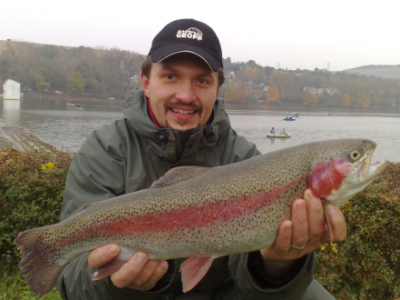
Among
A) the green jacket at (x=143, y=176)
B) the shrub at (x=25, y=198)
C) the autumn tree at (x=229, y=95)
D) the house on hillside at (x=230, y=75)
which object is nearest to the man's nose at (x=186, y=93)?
the green jacket at (x=143, y=176)

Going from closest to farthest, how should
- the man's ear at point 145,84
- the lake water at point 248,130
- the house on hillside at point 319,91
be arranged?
the man's ear at point 145,84, the lake water at point 248,130, the house on hillside at point 319,91

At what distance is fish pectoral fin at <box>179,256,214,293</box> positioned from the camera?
7.47 feet

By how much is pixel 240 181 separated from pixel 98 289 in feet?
4.65

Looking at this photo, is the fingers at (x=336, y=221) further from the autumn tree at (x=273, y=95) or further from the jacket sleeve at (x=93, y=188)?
the autumn tree at (x=273, y=95)

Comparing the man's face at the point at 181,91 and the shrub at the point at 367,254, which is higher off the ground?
the man's face at the point at 181,91

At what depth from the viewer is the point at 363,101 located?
110 m

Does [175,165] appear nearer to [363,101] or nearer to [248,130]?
[248,130]

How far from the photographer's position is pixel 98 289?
7.91 feet

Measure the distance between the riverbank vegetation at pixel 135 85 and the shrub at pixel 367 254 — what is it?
98.7m

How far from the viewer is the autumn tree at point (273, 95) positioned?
110875 mm

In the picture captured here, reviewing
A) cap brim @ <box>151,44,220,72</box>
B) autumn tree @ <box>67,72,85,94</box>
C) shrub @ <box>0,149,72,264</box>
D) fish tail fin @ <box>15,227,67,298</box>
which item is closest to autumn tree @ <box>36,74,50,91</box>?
autumn tree @ <box>67,72,85,94</box>

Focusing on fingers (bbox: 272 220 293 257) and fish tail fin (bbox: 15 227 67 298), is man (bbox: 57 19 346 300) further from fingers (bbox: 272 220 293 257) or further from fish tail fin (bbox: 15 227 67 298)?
fish tail fin (bbox: 15 227 67 298)

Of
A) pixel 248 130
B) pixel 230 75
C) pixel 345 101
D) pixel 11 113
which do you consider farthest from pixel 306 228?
pixel 230 75

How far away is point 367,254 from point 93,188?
3768 mm
